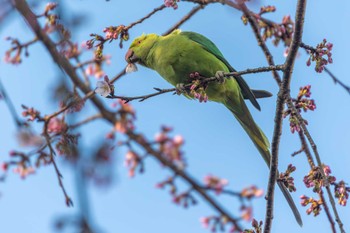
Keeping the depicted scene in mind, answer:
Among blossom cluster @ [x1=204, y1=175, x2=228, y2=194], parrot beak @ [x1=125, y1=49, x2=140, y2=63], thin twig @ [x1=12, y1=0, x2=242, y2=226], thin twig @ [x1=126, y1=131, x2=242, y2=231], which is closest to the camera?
thin twig @ [x1=12, y1=0, x2=242, y2=226]

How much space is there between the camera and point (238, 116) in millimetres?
4223

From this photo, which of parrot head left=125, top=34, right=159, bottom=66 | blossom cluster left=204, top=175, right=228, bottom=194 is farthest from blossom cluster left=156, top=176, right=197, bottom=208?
parrot head left=125, top=34, right=159, bottom=66

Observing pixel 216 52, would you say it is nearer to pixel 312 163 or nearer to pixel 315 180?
pixel 312 163

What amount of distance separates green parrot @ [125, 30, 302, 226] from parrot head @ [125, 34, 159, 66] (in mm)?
119

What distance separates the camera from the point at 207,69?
159 inches

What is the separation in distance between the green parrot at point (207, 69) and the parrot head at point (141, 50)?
0.12 meters

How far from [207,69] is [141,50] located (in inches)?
30.3

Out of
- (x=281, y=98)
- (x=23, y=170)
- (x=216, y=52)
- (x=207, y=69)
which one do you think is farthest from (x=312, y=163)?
(x=23, y=170)

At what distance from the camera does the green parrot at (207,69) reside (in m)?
4.02

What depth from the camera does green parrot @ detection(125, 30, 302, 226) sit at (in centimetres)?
402

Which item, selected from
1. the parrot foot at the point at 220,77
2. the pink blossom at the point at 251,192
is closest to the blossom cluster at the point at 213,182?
the pink blossom at the point at 251,192

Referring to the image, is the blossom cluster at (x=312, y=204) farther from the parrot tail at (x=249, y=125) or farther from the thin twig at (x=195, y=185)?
the thin twig at (x=195, y=185)

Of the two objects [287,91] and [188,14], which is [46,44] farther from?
[188,14]

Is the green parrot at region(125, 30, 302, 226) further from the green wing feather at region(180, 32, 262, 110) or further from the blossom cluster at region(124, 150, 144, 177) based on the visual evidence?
the blossom cluster at region(124, 150, 144, 177)
